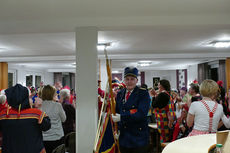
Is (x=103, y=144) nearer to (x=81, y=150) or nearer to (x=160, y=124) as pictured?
(x=81, y=150)

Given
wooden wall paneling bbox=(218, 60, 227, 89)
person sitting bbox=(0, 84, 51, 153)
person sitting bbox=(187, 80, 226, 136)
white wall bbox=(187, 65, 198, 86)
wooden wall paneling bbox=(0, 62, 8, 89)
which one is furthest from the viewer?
white wall bbox=(187, 65, 198, 86)

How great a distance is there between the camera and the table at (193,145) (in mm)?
1409

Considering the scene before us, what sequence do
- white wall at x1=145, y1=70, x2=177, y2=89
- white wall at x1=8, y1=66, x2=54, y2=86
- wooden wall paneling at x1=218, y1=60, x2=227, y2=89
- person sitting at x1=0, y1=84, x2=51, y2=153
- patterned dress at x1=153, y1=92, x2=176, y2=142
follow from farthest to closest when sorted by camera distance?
white wall at x1=145, y1=70, x2=177, y2=89, white wall at x1=8, y1=66, x2=54, y2=86, wooden wall paneling at x1=218, y1=60, x2=227, y2=89, patterned dress at x1=153, y1=92, x2=176, y2=142, person sitting at x1=0, y1=84, x2=51, y2=153

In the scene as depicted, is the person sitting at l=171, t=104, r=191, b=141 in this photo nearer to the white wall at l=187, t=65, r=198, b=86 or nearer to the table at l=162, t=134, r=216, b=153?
the table at l=162, t=134, r=216, b=153

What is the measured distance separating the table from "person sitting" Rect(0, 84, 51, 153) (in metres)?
1.19

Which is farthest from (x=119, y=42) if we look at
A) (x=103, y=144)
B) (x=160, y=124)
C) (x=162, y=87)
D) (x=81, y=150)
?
(x=103, y=144)

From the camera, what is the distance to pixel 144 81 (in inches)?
574

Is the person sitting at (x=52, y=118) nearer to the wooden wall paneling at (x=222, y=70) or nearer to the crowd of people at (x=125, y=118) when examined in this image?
the crowd of people at (x=125, y=118)

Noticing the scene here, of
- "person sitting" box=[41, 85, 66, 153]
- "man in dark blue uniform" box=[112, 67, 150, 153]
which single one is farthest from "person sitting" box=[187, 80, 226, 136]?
"person sitting" box=[41, 85, 66, 153]

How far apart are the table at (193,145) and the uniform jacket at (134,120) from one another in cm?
46

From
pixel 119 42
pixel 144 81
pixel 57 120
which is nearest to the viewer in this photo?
pixel 57 120

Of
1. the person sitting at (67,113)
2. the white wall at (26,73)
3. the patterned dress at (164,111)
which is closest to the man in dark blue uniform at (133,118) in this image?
the patterned dress at (164,111)

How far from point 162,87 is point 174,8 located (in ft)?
3.92

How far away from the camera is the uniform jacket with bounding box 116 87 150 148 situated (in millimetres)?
1942
